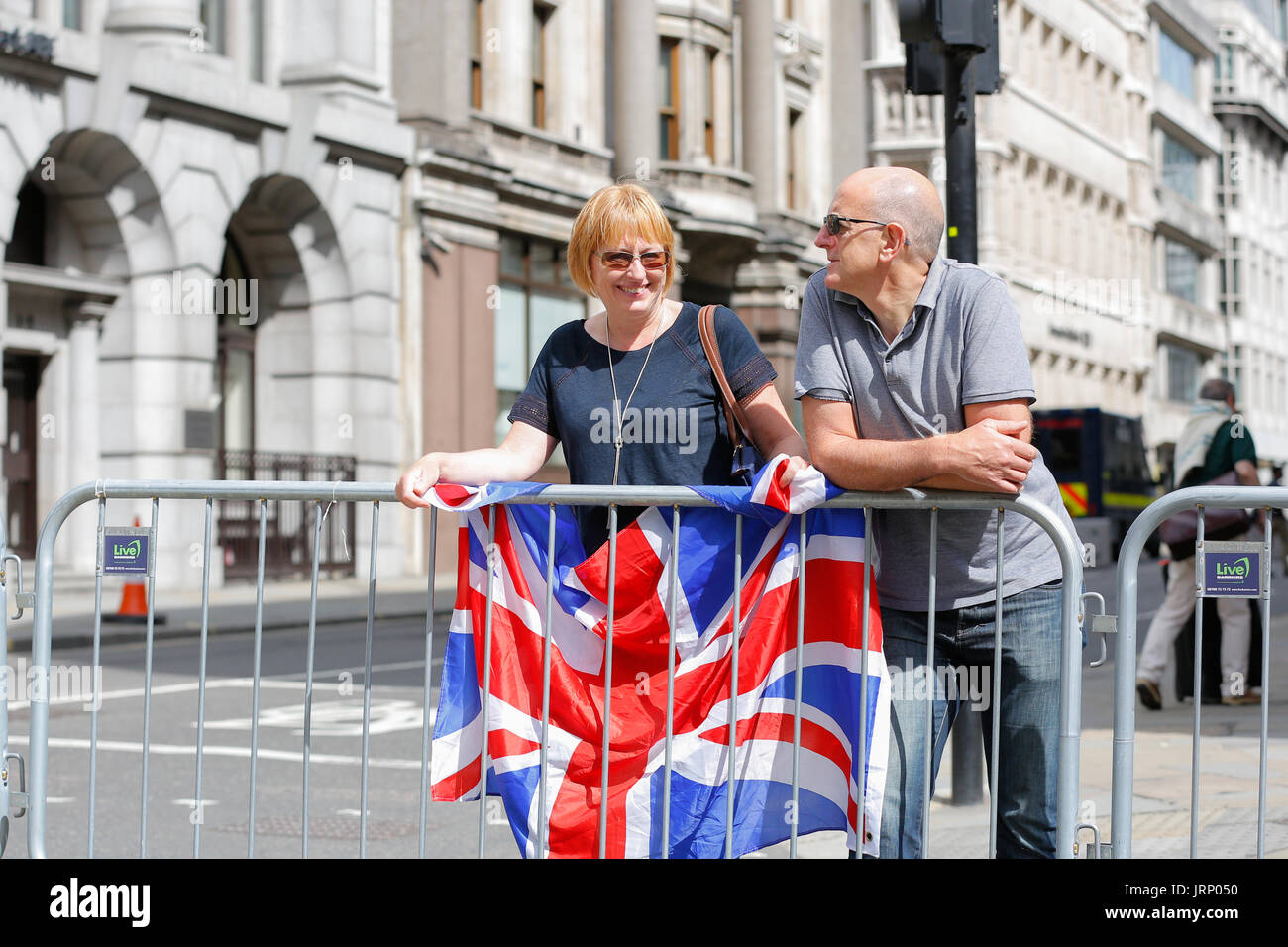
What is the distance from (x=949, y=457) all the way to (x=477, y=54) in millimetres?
27717

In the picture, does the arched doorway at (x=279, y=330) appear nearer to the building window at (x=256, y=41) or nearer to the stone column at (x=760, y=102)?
the building window at (x=256, y=41)

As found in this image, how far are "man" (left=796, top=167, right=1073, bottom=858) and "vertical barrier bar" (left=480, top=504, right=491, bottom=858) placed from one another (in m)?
0.84

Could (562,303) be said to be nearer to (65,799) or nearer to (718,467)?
(65,799)

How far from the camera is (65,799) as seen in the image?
8281 millimetres

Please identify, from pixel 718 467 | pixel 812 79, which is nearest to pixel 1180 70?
pixel 812 79

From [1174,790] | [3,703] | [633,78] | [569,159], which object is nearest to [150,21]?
[569,159]

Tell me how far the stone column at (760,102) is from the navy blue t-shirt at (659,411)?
3508 centimetres

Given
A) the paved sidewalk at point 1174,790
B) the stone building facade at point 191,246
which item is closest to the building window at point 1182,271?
the stone building facade at point 191,246

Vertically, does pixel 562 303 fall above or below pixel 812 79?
below

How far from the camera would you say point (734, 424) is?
4.55m

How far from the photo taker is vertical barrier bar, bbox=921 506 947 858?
4.20 metres
